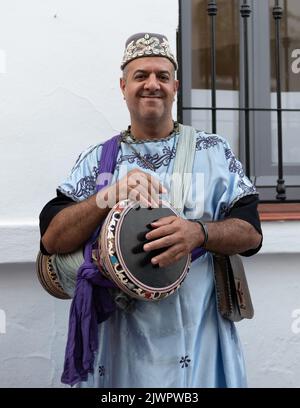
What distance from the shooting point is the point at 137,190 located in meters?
1.68

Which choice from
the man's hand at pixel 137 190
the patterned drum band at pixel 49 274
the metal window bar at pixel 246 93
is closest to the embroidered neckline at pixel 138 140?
the man's hand at pixel 137 190

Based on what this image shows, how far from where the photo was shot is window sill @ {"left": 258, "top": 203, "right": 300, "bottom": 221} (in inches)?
108

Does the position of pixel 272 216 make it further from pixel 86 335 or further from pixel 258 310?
pixel 86 335

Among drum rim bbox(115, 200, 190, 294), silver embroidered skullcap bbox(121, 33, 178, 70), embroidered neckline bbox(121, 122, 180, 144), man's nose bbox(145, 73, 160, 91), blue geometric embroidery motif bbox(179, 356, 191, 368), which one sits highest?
silver embroidered skullcap bbox(121, 33, 178, 70)

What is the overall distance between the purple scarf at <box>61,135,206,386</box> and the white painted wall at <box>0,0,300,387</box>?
84 cm

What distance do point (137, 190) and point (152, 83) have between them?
406 mm

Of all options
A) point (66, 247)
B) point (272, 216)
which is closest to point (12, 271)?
point (66, 247)

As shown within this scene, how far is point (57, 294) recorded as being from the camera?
1985 millimetres

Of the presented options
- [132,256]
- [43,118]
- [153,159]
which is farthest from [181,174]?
[43,118]

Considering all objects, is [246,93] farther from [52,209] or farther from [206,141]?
[52,209]

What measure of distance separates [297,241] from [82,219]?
139 cm

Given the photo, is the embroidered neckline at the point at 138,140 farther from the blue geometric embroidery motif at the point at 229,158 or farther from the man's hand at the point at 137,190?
the man's hand at the point at 137,190

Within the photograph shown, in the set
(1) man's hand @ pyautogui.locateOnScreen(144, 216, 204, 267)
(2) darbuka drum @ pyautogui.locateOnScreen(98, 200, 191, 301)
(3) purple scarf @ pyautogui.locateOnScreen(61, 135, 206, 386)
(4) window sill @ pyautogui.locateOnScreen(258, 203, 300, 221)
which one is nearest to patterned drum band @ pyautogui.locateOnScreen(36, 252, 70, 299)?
(3) purple scarf @ pyautogui.locateOnScreen(61, 135, 206, 386)

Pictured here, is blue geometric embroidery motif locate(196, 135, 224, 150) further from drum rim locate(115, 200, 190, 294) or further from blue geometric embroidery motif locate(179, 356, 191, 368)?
blue geometric embroidery motif locate(179, 356, 191, 368)
